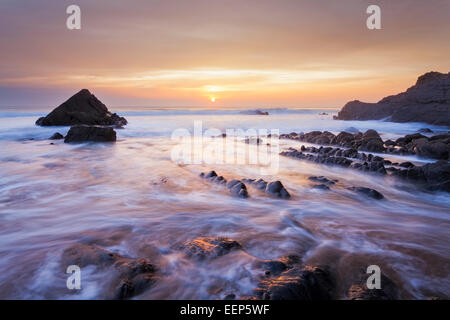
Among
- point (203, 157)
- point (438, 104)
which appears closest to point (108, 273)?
point (203, 157)

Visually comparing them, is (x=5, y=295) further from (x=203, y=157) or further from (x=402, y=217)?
(x=203, y=157)

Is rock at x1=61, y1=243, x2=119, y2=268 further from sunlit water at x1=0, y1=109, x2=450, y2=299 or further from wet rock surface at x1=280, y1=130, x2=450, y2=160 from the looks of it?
wet rock surface at x1=280, y1=130, x2=450, y2=160

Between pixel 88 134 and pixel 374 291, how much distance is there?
11725mm

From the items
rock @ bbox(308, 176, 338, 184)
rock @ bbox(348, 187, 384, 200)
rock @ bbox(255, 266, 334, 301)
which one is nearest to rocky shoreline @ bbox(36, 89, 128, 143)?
rock @ bbox(308, 176, 338, 184)

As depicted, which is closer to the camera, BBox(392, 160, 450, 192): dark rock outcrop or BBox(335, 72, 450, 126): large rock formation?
BBox(392, 160, 450, 192): dark rock outcrop

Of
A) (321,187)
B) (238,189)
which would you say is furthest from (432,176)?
(238,189)

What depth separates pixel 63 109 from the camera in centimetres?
1711

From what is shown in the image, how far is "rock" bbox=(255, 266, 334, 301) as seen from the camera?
6.00ft

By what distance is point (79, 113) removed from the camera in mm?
17062

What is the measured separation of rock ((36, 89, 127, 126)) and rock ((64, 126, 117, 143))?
6.49m

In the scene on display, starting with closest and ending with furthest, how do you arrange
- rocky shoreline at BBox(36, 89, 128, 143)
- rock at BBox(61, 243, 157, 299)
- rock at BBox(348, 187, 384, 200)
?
rock at BBox(61, 243, 157, 299), rock at BBox(348, 187, 384, 200), rocky shoreline at BBox(36, 89, 128, 143)

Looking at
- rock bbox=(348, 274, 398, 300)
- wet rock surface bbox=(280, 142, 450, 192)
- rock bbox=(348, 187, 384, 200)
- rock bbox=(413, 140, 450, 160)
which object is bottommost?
rock bbox=(348, 274, 398, 300)

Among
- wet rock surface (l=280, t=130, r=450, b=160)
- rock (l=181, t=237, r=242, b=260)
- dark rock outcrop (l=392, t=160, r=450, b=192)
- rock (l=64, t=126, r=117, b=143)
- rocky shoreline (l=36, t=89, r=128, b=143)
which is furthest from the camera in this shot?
rocky shoreline (l=36, t=89, r=128, b=143)
